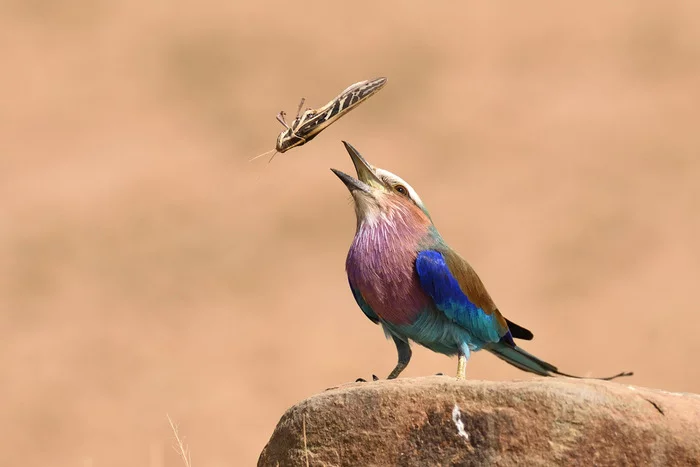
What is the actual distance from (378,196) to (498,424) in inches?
68.6

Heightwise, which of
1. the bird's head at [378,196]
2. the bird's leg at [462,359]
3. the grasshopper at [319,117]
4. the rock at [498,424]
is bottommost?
the rock at [498,424]

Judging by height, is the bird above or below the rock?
above

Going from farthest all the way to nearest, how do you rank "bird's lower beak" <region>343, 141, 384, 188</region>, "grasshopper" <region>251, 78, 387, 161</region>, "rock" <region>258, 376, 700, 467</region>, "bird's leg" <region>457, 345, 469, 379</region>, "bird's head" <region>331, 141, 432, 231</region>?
"grasshopper" <region>251, 78, 387, 161</region>, "bird's lower beak" <region>343, 141, 384, 188</region>, "bird's head" <region>331, 141, 432, 231</region>, "bird's leg" <region>457, 345, 469, 379</region>, "rock" <region>258, 376, 700, 467</region>

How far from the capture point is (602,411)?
4.54 metres

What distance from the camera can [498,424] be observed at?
459 centimetres

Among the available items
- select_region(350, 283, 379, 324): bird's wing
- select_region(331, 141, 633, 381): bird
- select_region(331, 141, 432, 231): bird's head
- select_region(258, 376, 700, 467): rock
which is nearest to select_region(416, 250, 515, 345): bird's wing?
select_region(331, 141, 633, 381): bird

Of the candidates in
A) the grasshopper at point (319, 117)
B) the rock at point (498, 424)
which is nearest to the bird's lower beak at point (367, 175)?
the grasshopper at point (319, 117)

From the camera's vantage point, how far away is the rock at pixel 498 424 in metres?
4.53

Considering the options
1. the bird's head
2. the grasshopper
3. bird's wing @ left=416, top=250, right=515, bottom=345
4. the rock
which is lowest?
the rock

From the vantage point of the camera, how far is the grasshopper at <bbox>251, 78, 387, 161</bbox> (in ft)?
20.7

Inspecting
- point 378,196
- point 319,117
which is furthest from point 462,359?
point 319,117

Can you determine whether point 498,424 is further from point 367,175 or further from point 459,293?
point 367,175

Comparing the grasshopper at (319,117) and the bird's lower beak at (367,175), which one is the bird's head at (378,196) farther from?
the grasshopper at (319,117)

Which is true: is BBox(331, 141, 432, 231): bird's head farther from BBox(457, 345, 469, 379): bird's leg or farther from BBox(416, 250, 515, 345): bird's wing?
BBox(457, 345, 469, 379): bird's leg
